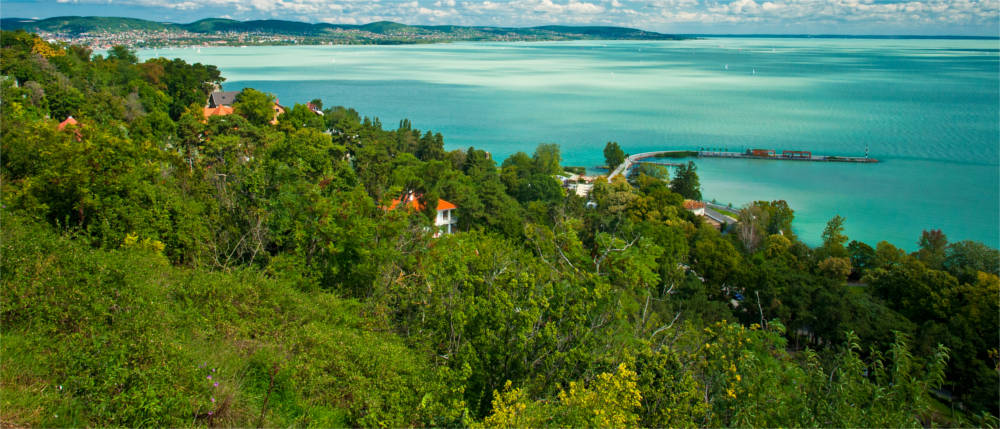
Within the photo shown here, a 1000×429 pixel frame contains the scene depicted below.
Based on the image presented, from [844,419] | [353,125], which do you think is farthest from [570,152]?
[844,419]

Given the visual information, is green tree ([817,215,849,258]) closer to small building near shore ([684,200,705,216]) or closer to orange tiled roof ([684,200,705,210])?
small building near shore ([684,200,705,216])

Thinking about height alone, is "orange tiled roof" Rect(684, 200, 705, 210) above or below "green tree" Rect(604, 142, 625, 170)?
below

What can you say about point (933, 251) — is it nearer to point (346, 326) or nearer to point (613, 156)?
point (613, 156)

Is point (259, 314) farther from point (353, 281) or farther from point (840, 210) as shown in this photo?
point (840, 210)

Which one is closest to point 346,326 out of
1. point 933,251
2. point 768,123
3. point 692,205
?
point 933,251

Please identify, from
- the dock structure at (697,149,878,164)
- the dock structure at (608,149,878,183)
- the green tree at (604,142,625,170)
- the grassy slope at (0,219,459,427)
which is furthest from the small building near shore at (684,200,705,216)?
the grassy slope at (0,219,459,427)
